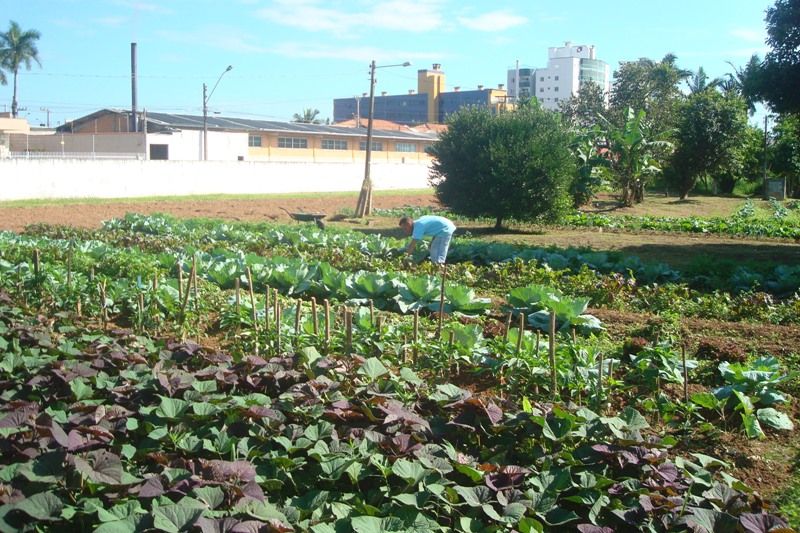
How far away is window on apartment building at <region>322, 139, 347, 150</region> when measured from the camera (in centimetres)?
6307

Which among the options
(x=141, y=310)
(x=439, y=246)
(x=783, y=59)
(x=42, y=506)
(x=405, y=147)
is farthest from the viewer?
(x=405, y=147)

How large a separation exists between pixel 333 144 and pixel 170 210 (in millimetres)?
35515

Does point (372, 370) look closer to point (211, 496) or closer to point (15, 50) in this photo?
point (211, 496)

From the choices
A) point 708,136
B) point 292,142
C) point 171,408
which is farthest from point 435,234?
point 292,142

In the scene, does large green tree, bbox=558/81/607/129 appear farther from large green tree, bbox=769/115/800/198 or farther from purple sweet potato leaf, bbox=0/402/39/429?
purple sweet potato leaf, bbox=0/402/39/429

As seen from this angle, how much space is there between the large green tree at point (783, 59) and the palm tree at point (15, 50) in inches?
2664

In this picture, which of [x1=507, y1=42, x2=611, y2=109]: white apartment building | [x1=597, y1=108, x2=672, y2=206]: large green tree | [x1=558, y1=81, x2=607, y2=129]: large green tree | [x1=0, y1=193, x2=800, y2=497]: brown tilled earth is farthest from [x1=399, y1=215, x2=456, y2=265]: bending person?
[x1=507, y1=42, x2=611, y2=109]: white apartment building

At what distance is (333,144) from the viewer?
209 ft

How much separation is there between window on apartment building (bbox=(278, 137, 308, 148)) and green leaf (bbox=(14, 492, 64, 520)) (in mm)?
56987

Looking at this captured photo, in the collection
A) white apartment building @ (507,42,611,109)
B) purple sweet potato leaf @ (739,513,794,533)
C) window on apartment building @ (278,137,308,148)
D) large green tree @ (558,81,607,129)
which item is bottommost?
purple sweet potato leaf @ (739,513,794,533)

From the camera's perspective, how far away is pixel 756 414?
19.8 feet

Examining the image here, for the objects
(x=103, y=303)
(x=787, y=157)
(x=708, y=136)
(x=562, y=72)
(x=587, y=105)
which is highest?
(x=562, y=72)

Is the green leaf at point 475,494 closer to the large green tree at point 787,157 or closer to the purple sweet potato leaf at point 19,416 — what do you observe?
the purple sweet potato leaf at point 19,416

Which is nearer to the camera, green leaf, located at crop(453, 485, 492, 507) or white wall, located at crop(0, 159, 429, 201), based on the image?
green leaf, located at crop(453, 485, 492, 507)
